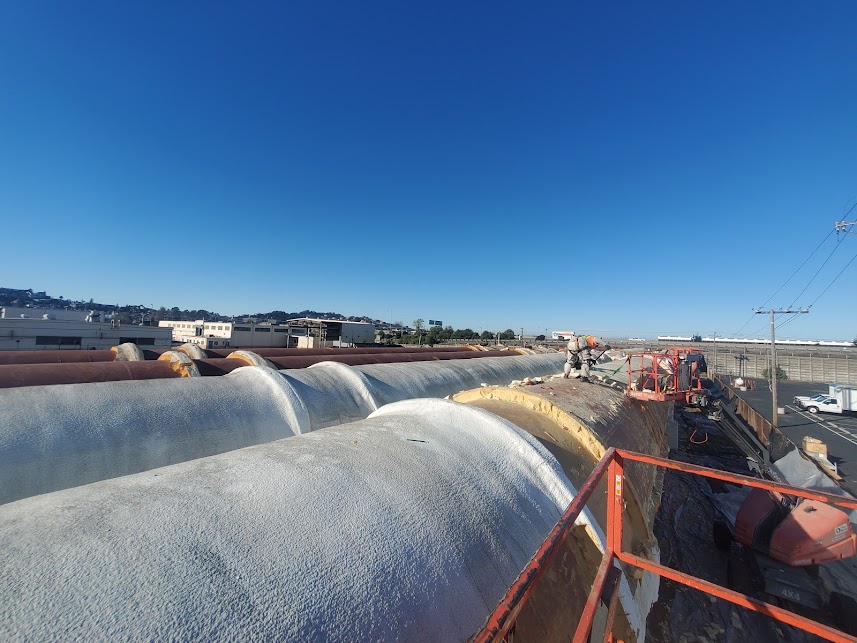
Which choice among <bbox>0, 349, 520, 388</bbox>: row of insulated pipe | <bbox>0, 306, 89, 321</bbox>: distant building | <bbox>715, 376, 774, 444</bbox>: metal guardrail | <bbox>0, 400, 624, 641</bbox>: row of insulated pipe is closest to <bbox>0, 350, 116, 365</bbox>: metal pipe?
<bbox>0, 349, 520, 388</bbox>: row of insulated pipe

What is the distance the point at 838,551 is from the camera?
22.2ft

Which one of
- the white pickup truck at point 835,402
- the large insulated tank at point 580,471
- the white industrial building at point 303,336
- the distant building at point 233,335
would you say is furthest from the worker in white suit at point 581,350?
the white pickup truck at point 835,402

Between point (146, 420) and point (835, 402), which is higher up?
point (146, 420)

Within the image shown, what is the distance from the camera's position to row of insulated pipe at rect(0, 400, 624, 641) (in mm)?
1279

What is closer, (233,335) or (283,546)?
(283,546)

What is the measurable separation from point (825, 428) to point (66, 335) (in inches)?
1969

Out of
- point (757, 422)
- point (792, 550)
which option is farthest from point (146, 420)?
point (757, 422)

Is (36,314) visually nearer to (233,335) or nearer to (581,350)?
(233,335)

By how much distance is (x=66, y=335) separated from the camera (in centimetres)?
2825

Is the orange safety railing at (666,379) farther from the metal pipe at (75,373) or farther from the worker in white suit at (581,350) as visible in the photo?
the metal pipe at (75,373)

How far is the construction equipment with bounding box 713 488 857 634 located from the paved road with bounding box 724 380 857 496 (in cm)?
623

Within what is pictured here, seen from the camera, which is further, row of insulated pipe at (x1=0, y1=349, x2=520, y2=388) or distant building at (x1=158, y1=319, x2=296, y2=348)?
distant building at (x1=158, y1=319, x2=296, y2=348)

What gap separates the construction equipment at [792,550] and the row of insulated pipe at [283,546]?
747 centimetres

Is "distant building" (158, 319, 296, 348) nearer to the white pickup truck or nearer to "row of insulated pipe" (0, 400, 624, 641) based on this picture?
"row of insulated pipe" (0, 400, 624, 641)
